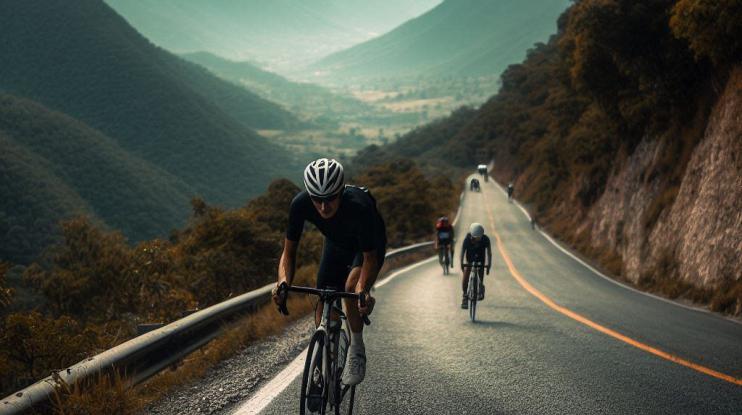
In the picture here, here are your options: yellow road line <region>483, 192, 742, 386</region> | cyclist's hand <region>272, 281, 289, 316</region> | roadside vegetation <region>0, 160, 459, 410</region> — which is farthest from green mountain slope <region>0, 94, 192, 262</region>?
cyclist's hand <region>272, 281, 289, 316</region>

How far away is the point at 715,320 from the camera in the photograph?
11.8 m

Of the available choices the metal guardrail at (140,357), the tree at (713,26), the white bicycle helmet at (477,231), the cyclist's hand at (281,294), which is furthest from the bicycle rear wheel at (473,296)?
the tree at (713,26)

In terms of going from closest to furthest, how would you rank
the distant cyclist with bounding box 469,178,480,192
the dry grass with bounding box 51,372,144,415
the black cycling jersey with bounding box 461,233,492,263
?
the dry grass with bounding box 51,372,144,415 < the black cycling jersey with bounding box 461,233,492,263 < the distant cyclist with bounding box 469,178,480,192

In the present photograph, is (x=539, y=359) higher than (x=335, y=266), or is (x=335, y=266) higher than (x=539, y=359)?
(x=335, y=266)

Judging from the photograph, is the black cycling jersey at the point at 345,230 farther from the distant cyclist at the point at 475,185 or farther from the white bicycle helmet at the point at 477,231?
the distant cyclist at the point at 475,185

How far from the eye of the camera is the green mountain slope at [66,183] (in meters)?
101

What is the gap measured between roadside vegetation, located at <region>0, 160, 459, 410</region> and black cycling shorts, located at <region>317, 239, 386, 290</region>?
186 cm

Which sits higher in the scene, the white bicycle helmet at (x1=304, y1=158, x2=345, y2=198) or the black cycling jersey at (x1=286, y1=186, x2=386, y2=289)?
the white bicycle helmet at (x1=304, y1=158, x2=345, y2=198)

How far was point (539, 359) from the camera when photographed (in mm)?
7148

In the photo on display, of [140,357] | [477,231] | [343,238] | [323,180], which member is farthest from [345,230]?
[477,231]

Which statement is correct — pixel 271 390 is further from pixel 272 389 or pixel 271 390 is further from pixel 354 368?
pixel 354 368

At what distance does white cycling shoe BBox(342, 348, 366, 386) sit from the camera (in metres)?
4.85

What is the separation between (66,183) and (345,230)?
456 feet

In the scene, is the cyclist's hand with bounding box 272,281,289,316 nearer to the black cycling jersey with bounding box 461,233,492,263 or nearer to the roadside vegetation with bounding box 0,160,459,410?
the roadside vegetation with bounding box 0,160,459,410
